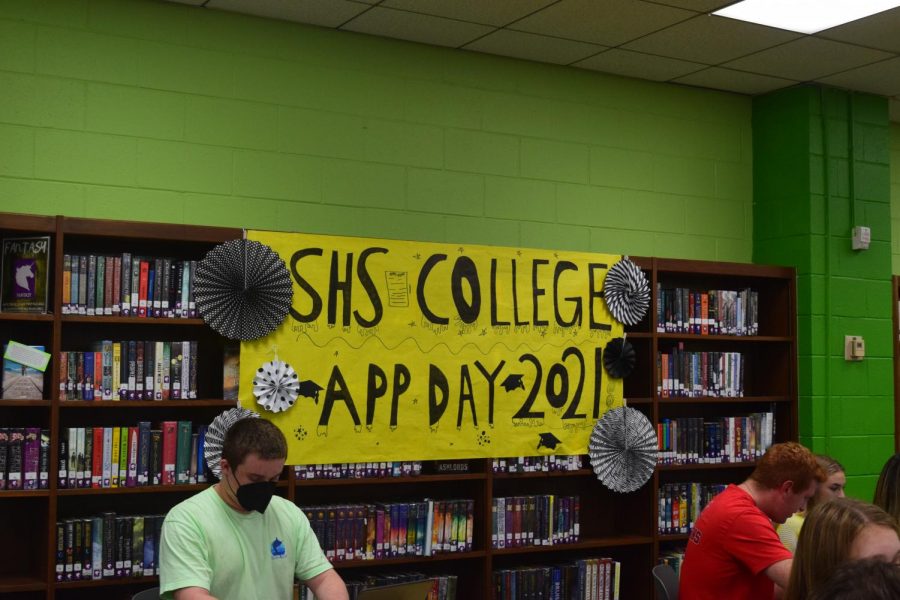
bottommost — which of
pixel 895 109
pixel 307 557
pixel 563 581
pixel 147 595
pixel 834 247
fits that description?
pixel 563 581

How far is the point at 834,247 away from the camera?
19.8ft

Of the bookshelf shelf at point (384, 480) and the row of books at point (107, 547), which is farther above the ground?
the bookshelf shelf at point (384, 480)

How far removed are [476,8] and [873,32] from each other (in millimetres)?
1903

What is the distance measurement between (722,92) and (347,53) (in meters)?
2.30

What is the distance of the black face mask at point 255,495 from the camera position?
10.8 feet

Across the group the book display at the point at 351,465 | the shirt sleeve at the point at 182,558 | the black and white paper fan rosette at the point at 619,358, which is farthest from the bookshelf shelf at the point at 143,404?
the black and white paper fan rosette at the point at 619,358

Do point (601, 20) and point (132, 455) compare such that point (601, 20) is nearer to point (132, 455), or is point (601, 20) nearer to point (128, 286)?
point (128, 286)

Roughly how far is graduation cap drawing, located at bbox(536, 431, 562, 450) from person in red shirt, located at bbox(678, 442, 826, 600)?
1.45m

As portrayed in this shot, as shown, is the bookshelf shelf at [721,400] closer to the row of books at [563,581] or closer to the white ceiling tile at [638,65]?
the row of books at [563,581]

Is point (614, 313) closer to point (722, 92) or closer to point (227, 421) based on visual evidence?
point (722, 92)

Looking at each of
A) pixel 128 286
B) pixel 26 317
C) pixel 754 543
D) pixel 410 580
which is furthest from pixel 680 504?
pixel 26 317

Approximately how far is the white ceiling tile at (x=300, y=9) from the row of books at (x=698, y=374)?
7.43 ft

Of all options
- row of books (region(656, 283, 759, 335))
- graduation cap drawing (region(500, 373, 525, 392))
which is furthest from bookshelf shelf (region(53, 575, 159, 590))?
row of books (region(656, 283, 759, 335))

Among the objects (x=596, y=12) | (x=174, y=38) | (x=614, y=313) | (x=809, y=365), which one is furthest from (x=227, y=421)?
(x=809, y=365)
